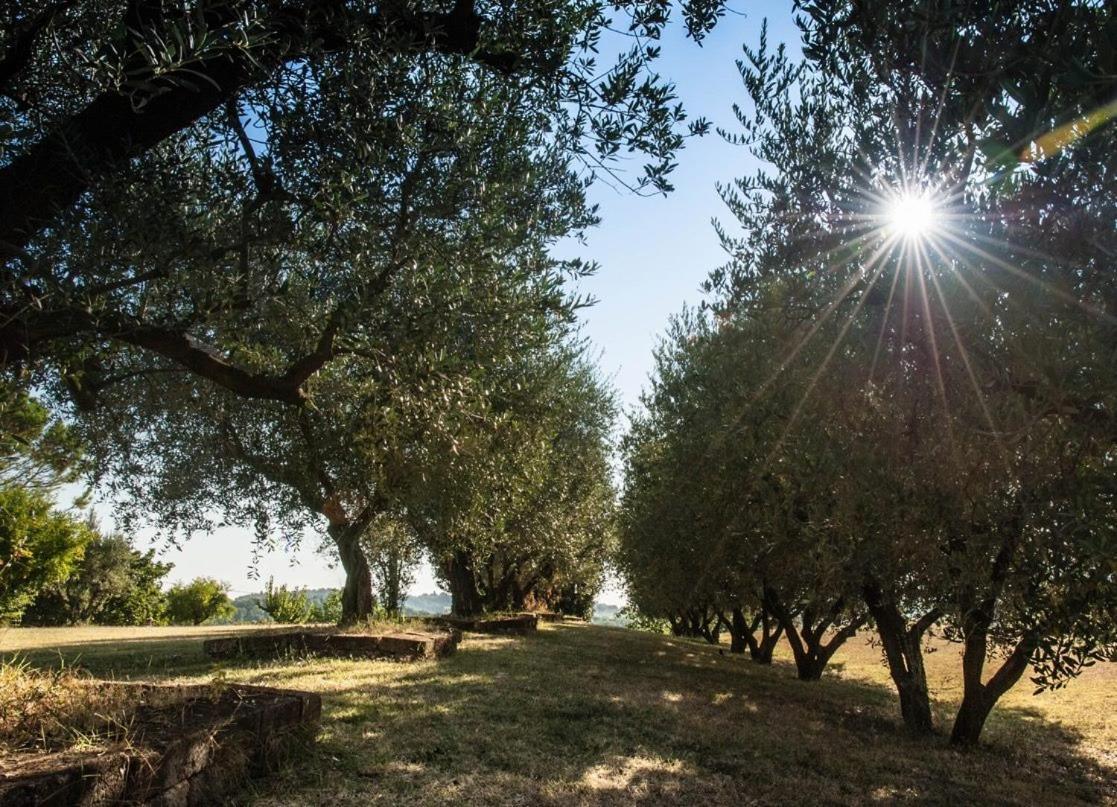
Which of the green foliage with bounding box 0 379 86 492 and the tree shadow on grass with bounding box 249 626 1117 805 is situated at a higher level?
the green foliage with bounding box 0 379 86 492

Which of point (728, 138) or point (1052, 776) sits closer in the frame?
point (728, 138)

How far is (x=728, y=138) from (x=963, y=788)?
8569 millimetres

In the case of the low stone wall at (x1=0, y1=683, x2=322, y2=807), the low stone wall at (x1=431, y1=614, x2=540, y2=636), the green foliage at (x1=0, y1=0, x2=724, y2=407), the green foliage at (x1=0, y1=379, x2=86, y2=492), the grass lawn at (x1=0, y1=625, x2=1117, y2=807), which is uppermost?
the green foliage at (x1=0, y1=0, x2=724, y2=407)

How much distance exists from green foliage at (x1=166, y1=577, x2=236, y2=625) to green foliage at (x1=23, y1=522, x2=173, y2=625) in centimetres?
282

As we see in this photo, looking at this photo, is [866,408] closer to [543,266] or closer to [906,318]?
[906,318]

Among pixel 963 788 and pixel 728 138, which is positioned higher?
pixel 728 138

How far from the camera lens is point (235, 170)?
24.9 ft

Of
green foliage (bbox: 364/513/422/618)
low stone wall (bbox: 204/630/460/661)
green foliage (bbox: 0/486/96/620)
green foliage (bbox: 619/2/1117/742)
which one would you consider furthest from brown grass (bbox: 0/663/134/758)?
green foliage (bbox: 0/486/96/620)

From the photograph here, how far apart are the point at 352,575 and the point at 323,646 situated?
173 inches

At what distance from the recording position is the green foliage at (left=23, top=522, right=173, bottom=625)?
36.9 m

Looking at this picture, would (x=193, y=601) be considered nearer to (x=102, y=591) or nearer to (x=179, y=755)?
(x=102, y=591)

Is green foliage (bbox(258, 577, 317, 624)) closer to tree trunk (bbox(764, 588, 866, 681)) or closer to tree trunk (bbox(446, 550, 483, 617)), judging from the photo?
tree trunk (bbox(446, 550, 483, 617))

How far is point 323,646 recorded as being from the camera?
15.6 metres

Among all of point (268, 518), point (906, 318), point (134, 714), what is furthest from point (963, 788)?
point (268, 518)
